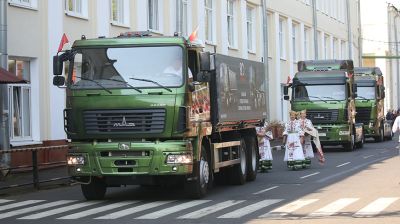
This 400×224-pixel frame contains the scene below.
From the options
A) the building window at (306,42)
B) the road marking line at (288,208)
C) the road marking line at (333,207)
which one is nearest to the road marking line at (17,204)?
the road marking line at (288,208)

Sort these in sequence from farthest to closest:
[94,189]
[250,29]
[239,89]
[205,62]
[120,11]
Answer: [250,29], [120,11], [239,89], [94,189], [205,62]

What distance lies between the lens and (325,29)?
191ft

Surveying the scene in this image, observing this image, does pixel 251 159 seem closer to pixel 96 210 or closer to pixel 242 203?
pixel 242 203

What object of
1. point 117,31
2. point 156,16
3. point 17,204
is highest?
point 156,16

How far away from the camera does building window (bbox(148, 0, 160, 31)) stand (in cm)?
3005

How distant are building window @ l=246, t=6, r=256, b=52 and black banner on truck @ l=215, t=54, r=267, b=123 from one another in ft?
73.8

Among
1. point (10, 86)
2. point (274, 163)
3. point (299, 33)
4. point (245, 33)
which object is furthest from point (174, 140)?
point (299, 33)

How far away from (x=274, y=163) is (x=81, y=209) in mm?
12561

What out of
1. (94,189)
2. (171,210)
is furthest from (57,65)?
(171,210)

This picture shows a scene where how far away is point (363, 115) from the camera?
3662 cm

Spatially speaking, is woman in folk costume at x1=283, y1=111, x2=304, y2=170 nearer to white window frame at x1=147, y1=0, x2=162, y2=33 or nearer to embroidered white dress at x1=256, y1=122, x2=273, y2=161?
embroidered white dress at x1=256, y1=122, x2=273, y2=161

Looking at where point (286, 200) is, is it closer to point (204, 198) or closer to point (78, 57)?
point (204, 198)

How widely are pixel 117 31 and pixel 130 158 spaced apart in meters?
13.8

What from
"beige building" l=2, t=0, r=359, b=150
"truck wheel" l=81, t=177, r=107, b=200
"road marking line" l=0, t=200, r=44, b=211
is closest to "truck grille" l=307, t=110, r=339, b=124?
"beige building" l=2, t=0, r=359, b=150
